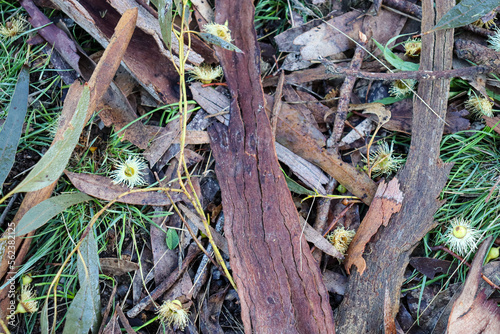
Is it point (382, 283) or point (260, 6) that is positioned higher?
point (260, 6)

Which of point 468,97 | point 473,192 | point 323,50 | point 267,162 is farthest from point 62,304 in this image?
point 468,97

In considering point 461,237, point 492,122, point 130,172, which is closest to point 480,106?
point 492,122

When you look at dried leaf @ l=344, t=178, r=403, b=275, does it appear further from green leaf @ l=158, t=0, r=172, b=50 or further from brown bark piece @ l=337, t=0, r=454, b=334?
green leaf @ l=158, t=0, r=172, b=50

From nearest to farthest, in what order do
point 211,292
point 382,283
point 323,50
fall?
point 382,283 → point 211,292 → point 323,50

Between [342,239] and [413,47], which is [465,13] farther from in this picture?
[342,239]

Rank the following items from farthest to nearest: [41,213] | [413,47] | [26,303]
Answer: [413,47] → [26,303] → [41,213]

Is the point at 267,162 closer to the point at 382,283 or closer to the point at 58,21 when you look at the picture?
the point at 382,283
